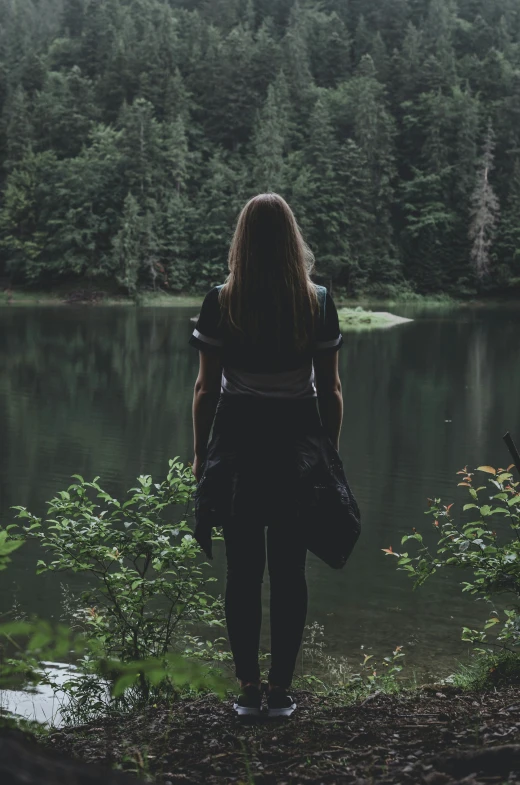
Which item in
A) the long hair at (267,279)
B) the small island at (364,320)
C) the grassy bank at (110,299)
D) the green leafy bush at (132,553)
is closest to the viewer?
the long hair at (267,279)

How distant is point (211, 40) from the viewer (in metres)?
68.4

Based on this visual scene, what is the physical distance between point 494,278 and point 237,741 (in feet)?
194

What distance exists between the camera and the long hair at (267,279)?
9.43ft

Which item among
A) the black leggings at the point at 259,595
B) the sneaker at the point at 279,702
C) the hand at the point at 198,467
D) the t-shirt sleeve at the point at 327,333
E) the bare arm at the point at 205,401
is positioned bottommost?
the sneaker at the point at 279,702

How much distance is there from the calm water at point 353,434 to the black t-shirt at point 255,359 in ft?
10.6

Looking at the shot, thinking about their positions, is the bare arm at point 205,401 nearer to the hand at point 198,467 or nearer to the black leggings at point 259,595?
the hand at point 198,467

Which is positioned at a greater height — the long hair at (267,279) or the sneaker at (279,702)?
the long hair at (267,279)

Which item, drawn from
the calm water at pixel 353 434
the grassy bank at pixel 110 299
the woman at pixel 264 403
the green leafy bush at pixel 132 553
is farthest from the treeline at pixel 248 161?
the woman at pixel 264 403

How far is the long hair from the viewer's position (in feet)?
9.43

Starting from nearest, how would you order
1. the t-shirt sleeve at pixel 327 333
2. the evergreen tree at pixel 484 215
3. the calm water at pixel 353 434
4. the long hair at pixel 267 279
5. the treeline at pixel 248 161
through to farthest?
the long hair at pixel 267 279, the t-shirt sleeve at pixel 327 333, the calm water at pixel 353 434, the treeline at pixel 248 161, the evergreen tree at pixel 484 215

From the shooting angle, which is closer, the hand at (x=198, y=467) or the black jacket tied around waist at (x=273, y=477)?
the black jacket tied around waist at (x=273, y=477)

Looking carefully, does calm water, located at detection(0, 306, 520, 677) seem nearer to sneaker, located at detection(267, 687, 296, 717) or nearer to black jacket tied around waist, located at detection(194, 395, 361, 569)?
sneaker, located at detection(267, 687, 296, 717)

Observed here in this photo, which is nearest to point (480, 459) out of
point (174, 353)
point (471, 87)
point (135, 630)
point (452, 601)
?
point (452, 601)

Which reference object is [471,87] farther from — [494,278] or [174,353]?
[174,353]
